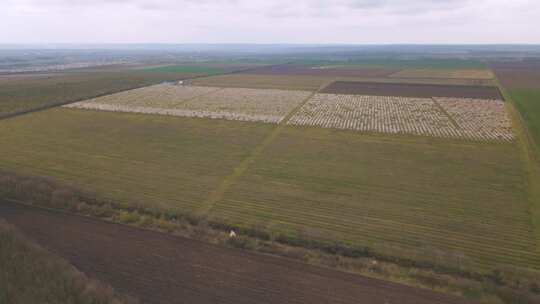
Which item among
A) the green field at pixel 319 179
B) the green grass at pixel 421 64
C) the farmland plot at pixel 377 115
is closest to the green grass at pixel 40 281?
the green field at pixel 319 179

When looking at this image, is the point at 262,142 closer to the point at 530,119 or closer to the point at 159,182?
the point at 159,182

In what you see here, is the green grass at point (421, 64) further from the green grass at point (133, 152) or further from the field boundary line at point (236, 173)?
the green grass at point (133, 152)

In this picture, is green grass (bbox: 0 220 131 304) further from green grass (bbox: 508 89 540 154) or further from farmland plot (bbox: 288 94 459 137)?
green grass (bbox: 508 89 540 154)

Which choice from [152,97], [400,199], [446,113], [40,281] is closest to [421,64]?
[446,113]

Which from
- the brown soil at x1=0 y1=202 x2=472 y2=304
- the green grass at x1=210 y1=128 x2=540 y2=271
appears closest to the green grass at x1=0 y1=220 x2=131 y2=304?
the brown soil at x1=0 y1=202 x2=472 y2=304

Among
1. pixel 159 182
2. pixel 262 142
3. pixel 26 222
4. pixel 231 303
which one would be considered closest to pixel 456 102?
pixel 262 142

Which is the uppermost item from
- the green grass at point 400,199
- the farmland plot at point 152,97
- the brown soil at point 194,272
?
the farmland plot at point 152,97

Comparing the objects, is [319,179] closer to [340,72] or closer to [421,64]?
[340,72]
